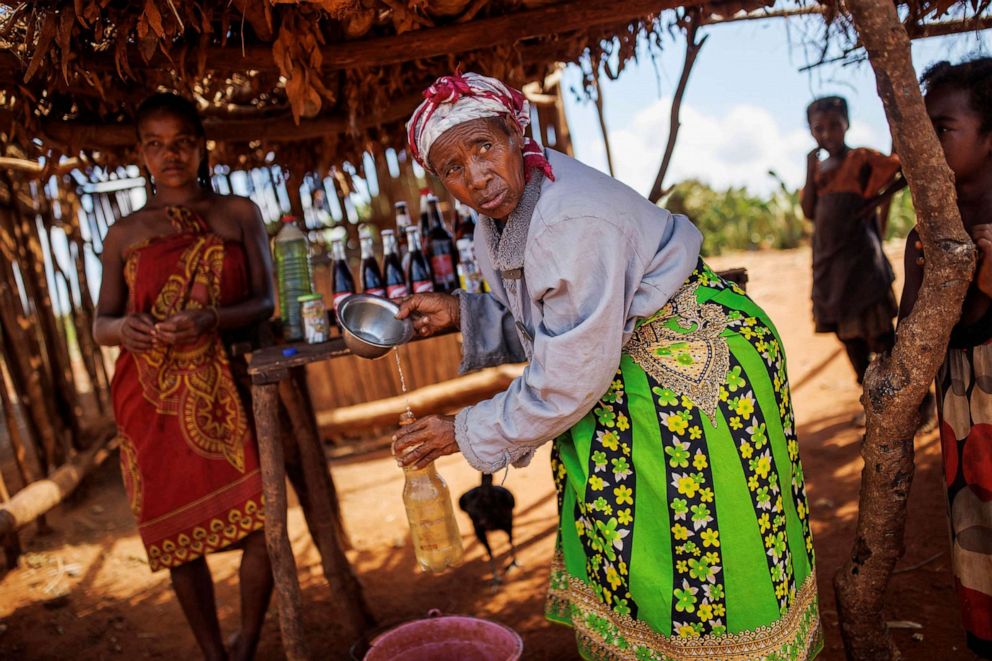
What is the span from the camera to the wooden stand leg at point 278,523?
2615 millimetres

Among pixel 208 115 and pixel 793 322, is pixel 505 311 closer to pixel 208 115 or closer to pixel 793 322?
pixel 208 115

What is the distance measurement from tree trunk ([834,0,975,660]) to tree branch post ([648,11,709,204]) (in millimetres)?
1587

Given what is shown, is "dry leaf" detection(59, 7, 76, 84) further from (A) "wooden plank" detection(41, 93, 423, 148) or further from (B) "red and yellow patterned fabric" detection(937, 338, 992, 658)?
(B) "red and yellow patterned fabric" detection(937, 338, 992, 658)

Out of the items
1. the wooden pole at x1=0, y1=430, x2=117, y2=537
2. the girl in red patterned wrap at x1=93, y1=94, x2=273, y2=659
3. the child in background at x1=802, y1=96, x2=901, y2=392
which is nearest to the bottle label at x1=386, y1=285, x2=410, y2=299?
the girl in red patterned wrap at x1=93, y1=94, x2=273, y2=659

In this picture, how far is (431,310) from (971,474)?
159 centimetres

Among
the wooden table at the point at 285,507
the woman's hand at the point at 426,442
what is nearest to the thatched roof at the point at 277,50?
the wooden table at the point at 285,507

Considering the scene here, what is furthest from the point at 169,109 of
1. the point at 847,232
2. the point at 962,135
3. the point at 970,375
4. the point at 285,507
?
the point at 847,232

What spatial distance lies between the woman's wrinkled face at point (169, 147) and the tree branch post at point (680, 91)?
195 centimetres

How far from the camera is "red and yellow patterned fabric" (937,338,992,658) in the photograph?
6.66 feet

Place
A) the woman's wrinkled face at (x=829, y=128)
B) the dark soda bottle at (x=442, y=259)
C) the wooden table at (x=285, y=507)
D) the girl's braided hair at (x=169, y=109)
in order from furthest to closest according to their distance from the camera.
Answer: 1. the woman's wrinkled face at (x=829, y=128)
2. the dark soda bottle at (x=442, y=259)
3. the girl's braided hair at (x=169, y=109)
4. the wooden table at (x=285, y=507)

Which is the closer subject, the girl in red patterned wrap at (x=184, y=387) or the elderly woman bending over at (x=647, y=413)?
the elderly woman bending over at (x=647, y=413)

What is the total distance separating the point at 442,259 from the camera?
10.5ft

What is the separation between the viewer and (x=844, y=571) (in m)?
2.28

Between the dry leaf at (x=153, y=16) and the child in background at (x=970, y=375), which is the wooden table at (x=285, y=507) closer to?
the dry leaf at (x=153, y=16)
